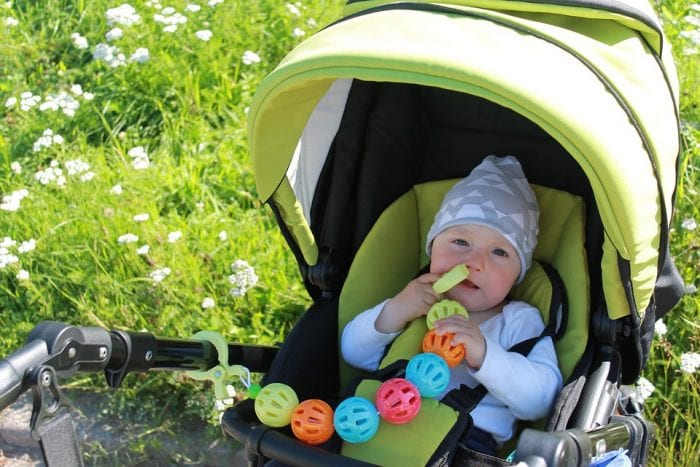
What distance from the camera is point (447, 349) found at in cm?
247

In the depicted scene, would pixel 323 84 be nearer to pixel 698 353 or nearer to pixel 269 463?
pixel 269 463

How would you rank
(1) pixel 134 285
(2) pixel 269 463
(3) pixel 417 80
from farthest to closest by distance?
1. (1) pixel 134 285
2. (2) pixel 269 463
3. (3) pixel 417 80

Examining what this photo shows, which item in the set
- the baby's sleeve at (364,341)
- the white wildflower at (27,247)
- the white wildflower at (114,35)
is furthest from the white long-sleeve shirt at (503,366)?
the white wildflower at (114,35)

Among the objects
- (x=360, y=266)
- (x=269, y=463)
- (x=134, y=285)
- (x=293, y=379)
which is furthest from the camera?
(x=134, y=285)

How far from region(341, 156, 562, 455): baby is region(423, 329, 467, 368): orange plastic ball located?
18mm

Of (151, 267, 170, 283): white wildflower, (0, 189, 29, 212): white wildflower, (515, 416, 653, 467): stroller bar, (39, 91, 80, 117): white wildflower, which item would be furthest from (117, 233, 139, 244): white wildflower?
(515, 416, 653, 467): stroller bar

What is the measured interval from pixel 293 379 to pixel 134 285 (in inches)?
50.6

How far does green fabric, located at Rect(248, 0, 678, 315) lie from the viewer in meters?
2.05

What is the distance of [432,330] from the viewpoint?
2.54 m

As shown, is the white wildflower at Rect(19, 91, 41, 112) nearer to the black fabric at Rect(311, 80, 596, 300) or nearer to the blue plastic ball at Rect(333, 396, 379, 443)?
the black fabric at Rect(311, 80, 596, 300)

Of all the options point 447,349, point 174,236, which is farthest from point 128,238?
point 447,349

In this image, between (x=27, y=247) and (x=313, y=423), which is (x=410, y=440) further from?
(x=27, y=247)

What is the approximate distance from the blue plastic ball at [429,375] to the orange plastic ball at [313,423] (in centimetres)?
22

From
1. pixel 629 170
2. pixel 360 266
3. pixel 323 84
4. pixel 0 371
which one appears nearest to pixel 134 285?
pixel 360 266
